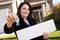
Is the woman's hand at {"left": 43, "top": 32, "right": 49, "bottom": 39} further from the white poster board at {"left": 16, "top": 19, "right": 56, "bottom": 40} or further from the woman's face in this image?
the woman's face

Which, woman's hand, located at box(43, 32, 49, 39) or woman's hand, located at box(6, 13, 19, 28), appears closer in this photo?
woman's hand, located at box(6, 13, 19, 28)

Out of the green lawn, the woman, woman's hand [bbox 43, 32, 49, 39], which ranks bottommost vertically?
the green lawn

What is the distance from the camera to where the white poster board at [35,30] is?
1.99 m

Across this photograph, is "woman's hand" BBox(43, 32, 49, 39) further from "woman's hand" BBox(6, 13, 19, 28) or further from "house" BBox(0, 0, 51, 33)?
"woman's hand" BBox(6, 13, 19, 28)

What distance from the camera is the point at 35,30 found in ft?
6.59

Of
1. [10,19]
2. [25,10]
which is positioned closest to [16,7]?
[25,10]

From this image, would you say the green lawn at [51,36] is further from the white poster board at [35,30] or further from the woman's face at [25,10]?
the woman's face at [25,10]

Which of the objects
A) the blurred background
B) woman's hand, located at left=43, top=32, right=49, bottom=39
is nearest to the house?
the blurred background

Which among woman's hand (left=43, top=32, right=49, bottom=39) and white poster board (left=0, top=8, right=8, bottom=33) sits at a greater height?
white poster board (left=0, top=8, right=8, bottom=33)

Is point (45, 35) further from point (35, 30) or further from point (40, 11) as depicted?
point (40, 11)

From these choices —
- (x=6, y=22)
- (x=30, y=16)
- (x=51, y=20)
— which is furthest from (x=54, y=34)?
(x=6, y=22)

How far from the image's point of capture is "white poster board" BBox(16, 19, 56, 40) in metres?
1.99

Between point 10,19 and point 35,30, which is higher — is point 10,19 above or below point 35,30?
above

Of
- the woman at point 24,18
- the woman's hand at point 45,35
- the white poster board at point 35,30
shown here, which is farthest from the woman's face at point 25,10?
the woman's hand at point 45,35
